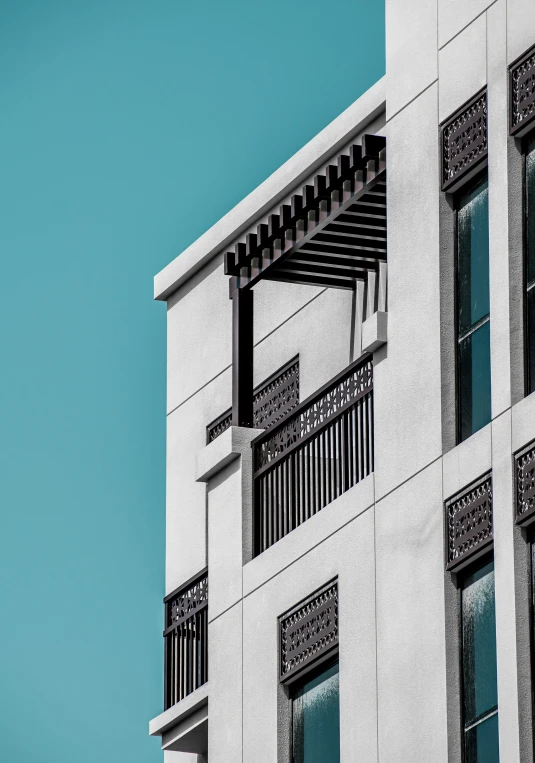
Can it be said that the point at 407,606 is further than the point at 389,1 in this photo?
No

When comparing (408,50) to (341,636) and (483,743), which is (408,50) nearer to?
(341,636)

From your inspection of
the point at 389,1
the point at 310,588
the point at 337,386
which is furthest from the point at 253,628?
the point at 389,1

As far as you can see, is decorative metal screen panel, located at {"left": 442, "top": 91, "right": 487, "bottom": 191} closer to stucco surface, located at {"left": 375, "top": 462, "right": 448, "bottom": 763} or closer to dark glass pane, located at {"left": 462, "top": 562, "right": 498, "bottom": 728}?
stucco surface, located at {"left": 375, "top": 462, "right": 448, "bottom": 763}

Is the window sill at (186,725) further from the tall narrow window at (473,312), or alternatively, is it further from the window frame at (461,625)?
the tall narrow window at (473,312)

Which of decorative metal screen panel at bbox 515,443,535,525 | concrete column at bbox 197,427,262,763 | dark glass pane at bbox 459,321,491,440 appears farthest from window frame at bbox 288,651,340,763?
decorative metal screen panel at bbox 515,443,535,525

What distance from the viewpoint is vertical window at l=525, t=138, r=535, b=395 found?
1970 centimetres

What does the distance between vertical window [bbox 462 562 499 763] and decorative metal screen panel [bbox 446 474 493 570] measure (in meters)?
0.20

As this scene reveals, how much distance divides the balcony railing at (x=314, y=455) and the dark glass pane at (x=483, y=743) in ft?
12.7

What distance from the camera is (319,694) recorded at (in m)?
22.3

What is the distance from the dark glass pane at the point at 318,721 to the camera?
71.9 ft

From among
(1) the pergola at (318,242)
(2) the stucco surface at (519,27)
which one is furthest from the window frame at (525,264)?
(1) the pergola at (318,242)

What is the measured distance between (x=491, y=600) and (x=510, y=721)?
4.20ft

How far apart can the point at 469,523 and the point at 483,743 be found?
201cm

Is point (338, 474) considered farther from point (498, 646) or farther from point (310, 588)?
point (498, 646)
